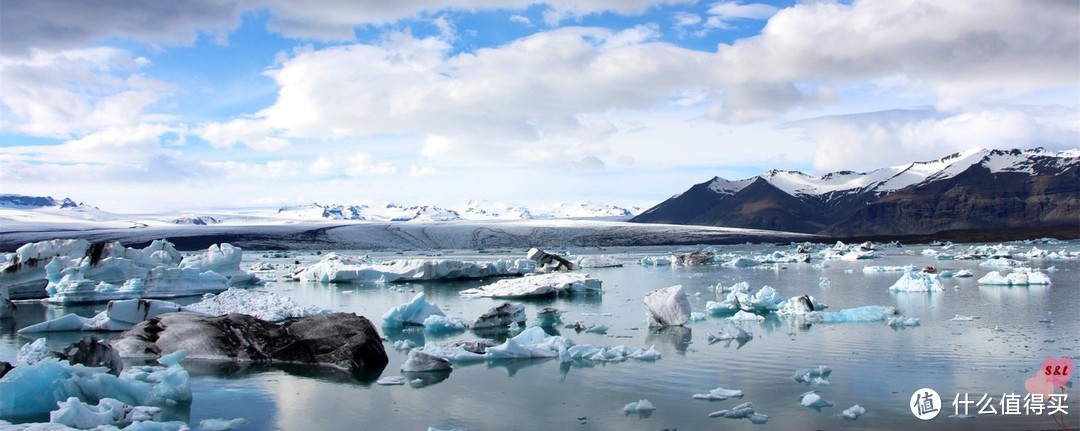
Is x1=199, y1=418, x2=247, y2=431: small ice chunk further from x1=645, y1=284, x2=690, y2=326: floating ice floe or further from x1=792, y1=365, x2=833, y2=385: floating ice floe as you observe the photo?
x1=645, y1=284, x2=690, y2=326: floating ice floe

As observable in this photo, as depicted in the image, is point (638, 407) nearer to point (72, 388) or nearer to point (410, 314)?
point (72, 388)

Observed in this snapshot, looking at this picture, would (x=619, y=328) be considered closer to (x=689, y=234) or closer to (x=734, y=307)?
(x=734, y=307)

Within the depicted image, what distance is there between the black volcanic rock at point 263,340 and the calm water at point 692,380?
278 mm

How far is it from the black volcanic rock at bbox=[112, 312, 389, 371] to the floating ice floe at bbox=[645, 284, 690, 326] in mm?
4426

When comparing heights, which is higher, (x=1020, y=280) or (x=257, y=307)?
(x=1020, y=280)

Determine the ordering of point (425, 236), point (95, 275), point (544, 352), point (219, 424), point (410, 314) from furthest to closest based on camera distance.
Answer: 1. point (425, 236)
2. point (95, 275)
3. point (410, 314)
4. point (544, 352)
5. point (219, 424)

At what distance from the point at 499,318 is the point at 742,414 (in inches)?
253

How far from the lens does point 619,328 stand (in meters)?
11.9

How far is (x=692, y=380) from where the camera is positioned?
7.85 meters

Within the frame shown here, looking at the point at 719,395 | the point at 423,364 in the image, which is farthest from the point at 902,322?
the point at 423,364

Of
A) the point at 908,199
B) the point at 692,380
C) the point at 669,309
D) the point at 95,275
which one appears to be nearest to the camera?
the point at 692,380

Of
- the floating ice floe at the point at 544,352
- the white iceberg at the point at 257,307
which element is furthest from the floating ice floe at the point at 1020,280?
the white iceberg at the point at 257,307

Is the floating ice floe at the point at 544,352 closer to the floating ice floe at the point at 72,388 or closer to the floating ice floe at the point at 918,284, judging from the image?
the floating ice floe at the point at 72,388

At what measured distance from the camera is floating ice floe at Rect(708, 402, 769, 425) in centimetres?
619
